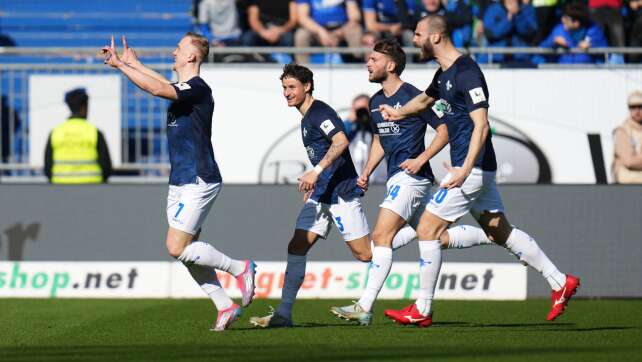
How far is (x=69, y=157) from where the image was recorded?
50.4 ft

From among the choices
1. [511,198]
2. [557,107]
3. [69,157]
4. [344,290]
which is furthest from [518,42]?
[69,157]

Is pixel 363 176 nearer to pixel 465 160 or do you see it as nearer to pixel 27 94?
pixel 465 160

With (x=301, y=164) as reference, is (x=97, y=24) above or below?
above

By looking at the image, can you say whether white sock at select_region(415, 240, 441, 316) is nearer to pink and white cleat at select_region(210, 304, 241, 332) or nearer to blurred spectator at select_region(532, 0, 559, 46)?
pink and white cleat at select_region(210, 304, 241, 332)

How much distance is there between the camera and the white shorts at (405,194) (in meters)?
10.5

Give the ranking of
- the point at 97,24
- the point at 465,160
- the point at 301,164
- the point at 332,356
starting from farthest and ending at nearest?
the point at 97,24, the point at 301,164, the point at 465,160, the point at 332,356

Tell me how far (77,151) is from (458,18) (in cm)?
541

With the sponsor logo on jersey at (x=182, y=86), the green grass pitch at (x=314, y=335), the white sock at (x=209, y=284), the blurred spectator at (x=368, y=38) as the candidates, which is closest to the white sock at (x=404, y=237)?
the green grass pitch at (x=314, y=335)

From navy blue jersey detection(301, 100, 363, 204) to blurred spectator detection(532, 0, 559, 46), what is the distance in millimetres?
7327

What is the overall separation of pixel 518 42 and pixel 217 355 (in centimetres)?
1007

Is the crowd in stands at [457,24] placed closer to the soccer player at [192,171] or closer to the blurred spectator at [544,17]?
the blurred spectator at [544,17]

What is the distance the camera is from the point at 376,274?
10.5 metres

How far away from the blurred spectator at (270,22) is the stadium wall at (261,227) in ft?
11.8

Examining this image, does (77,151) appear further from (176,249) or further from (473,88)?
(473,88)
